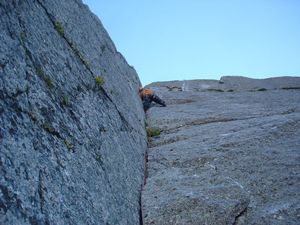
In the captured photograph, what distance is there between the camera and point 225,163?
9.55 meters

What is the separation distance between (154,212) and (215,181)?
1885 millimetres

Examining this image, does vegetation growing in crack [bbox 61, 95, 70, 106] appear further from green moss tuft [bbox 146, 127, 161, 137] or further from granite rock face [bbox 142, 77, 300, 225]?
green moss tuft [bbox 146, 127, 161, 137]

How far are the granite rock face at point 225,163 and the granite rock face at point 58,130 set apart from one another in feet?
2.60

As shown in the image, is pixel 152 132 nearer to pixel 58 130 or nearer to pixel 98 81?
pixel 98 81

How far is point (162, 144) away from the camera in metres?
11.8

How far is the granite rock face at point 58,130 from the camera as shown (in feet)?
14.4

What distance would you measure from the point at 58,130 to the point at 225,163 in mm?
5286

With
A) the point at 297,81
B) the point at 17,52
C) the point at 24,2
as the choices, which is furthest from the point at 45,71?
the point at 297,81

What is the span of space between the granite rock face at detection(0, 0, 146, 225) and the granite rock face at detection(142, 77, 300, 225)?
793mm

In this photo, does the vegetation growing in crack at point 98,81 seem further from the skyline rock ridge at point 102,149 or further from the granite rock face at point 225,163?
the granite rock face at point 225,163

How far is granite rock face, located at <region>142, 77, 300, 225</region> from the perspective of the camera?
24.0ft

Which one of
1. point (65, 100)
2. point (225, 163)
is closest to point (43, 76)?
point (65, 100)

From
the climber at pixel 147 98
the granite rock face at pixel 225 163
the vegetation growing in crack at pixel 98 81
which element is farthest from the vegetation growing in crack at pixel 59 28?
the climber at pixel 147 98

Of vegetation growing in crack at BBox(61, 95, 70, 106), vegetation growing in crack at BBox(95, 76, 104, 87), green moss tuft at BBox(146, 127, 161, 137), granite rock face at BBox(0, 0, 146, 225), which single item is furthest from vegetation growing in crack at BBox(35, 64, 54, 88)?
green moss tuft at BBox(146, 127, 161, 137)
